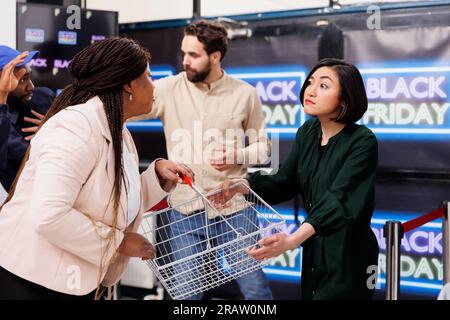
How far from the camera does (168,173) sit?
2.77 meters

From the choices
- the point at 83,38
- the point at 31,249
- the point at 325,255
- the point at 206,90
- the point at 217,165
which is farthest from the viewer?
the point at 83,38

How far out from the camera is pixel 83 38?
219 inches

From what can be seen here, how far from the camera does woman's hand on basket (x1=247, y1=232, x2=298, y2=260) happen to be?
2.58m

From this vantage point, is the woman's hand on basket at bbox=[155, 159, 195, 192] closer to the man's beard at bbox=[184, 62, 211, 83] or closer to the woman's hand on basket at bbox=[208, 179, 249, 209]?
the woman's hand on basket at bbox=[208, 179, 249, 209]

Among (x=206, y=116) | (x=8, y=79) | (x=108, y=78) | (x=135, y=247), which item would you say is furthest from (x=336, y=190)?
(x=206, y=116)

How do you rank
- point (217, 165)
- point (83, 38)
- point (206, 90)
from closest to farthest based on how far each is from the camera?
1. point (217, 165)
2. point (206, 90)
3. point (83, 38)

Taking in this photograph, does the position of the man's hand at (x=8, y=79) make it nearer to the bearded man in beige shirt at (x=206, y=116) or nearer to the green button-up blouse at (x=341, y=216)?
the bearded man in beige shirt at (x=206, y=116)

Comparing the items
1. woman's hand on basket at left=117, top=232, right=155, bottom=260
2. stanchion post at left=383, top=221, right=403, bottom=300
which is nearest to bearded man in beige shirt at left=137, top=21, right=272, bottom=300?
stanchion post at left=383, top=221, right=403, bottom=300

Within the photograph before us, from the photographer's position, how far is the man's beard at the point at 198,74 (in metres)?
4.64

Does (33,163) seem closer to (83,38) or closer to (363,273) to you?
(363,273)

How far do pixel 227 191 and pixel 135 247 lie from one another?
78 cm

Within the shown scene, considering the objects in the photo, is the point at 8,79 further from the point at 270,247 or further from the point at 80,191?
the point at 270,247
